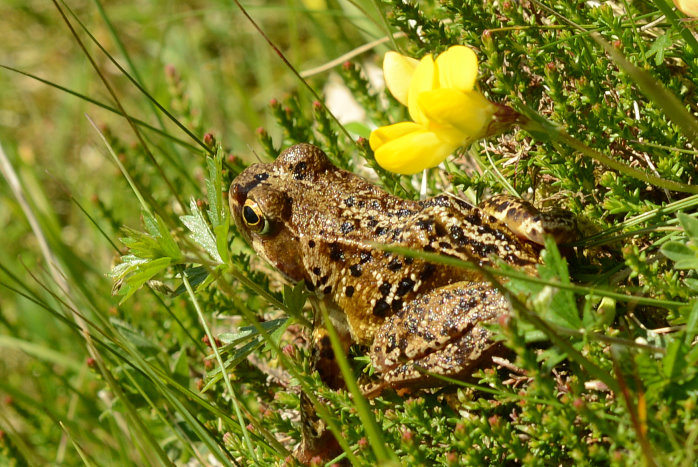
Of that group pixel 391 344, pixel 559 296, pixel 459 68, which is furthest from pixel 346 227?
pixel 559 296

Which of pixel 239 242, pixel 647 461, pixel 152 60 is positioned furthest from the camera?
pixel 152 60

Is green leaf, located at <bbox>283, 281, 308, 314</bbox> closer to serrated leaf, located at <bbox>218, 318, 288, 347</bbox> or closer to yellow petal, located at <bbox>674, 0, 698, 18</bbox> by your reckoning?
serrated leaf, located at <bbox>218, 318, 288, 347</bbox>

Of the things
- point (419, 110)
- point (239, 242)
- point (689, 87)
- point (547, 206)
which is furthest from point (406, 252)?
point (239, 242)

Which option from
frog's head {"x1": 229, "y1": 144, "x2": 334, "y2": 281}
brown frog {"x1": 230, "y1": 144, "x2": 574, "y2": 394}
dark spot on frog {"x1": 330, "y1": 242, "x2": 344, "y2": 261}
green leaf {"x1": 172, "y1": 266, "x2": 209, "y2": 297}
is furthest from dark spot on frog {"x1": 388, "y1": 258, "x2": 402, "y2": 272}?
green leaf {"x1": 172, "y1": 266, "x2": 209, "y2": 297}

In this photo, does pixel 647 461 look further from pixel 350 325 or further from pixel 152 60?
pixel 152 60

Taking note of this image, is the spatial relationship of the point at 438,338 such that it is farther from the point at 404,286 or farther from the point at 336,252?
the point at 336,252

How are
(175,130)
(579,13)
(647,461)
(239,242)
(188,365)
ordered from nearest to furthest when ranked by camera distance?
(647,461) → (579,13) → (188,365) → (239,242) → (175,130)
